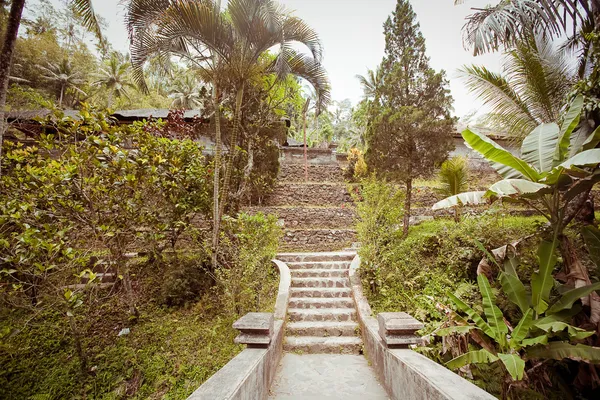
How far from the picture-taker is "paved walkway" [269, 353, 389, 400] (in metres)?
3.35

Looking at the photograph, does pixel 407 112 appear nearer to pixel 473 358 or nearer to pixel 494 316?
pixel 494 316

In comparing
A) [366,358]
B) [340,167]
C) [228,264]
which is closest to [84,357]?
[228,264]

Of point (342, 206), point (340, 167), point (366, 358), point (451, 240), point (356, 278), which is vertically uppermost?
point (340, 167)

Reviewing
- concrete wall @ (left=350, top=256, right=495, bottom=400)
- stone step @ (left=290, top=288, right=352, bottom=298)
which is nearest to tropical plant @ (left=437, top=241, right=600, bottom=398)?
concrete wall @ (left=350, top=256, right=495, bottom=400)

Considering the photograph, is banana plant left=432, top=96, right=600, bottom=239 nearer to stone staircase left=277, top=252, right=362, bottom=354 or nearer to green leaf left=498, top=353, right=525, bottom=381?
green leaf left=498, top=353, right=525, bottom=381

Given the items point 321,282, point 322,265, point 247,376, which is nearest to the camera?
point 247,376

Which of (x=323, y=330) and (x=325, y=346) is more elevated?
(x=323, y=330)

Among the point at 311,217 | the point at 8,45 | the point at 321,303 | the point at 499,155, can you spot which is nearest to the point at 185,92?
the point at 311,217

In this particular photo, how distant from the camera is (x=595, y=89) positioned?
13.6 feet

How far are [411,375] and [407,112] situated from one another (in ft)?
21.7

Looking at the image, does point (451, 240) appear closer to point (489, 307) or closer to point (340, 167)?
point (489, 307)

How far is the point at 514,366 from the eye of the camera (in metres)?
2.62

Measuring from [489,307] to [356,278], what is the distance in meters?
2.88

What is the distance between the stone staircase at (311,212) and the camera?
956cm
